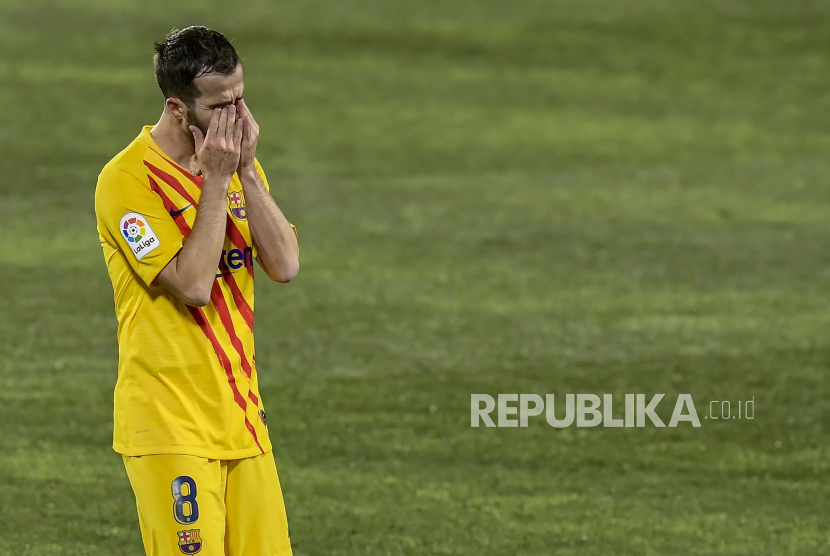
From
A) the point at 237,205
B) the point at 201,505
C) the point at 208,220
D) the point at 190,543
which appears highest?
the point at 237,205

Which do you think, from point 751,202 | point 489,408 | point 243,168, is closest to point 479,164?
point 751,202

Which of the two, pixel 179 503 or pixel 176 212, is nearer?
pixel 179 503

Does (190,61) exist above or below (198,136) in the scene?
above

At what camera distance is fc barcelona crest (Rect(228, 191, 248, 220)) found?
3.69 meters

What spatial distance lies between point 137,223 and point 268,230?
16.2 inches

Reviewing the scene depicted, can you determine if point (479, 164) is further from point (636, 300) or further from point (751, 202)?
point (636, 300)

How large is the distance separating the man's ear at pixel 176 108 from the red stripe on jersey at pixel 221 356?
1.82 ft

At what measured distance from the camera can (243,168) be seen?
3584 mm

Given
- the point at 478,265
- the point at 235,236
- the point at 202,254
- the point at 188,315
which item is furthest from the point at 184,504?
the point at 478,265

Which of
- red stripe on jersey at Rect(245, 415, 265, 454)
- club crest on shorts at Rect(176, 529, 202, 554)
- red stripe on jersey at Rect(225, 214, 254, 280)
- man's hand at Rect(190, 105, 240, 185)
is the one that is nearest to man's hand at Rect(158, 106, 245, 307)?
man's hand at Rect(190, 105, 240, 185)

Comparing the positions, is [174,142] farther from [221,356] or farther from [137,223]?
[221,356]

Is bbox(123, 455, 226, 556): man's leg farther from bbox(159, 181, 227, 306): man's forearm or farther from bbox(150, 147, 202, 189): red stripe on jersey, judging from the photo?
bbox(150, 147, 202, 189): red stripe on jersey

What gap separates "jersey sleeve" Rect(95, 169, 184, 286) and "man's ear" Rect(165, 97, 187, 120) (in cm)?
22

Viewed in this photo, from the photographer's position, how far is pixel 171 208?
11.6ft
